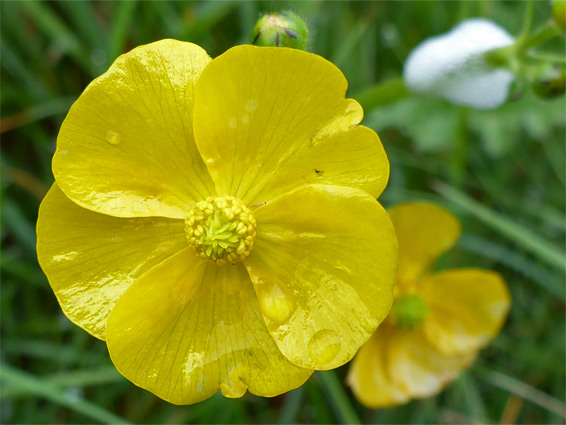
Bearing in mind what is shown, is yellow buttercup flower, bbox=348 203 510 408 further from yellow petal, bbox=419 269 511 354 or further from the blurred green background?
the blurred green background

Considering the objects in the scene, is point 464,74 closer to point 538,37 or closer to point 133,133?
point 538,37

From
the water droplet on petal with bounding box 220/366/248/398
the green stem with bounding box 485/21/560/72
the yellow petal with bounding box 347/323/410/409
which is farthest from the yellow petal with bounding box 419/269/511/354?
the water droplet on petal with bounding box 220/366/248/398

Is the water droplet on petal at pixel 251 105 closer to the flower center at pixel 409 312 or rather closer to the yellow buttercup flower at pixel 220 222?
the yellow buttercup flower at pixel 220 222

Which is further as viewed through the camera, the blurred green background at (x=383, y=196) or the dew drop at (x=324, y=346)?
the blurred green background at (x=383, y=196)

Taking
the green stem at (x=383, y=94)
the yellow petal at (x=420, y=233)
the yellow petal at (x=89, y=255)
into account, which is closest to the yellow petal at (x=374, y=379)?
the yellow petal at (x=420, y=233)

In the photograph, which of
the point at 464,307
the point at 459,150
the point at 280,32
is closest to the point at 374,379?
the point at 464,307
